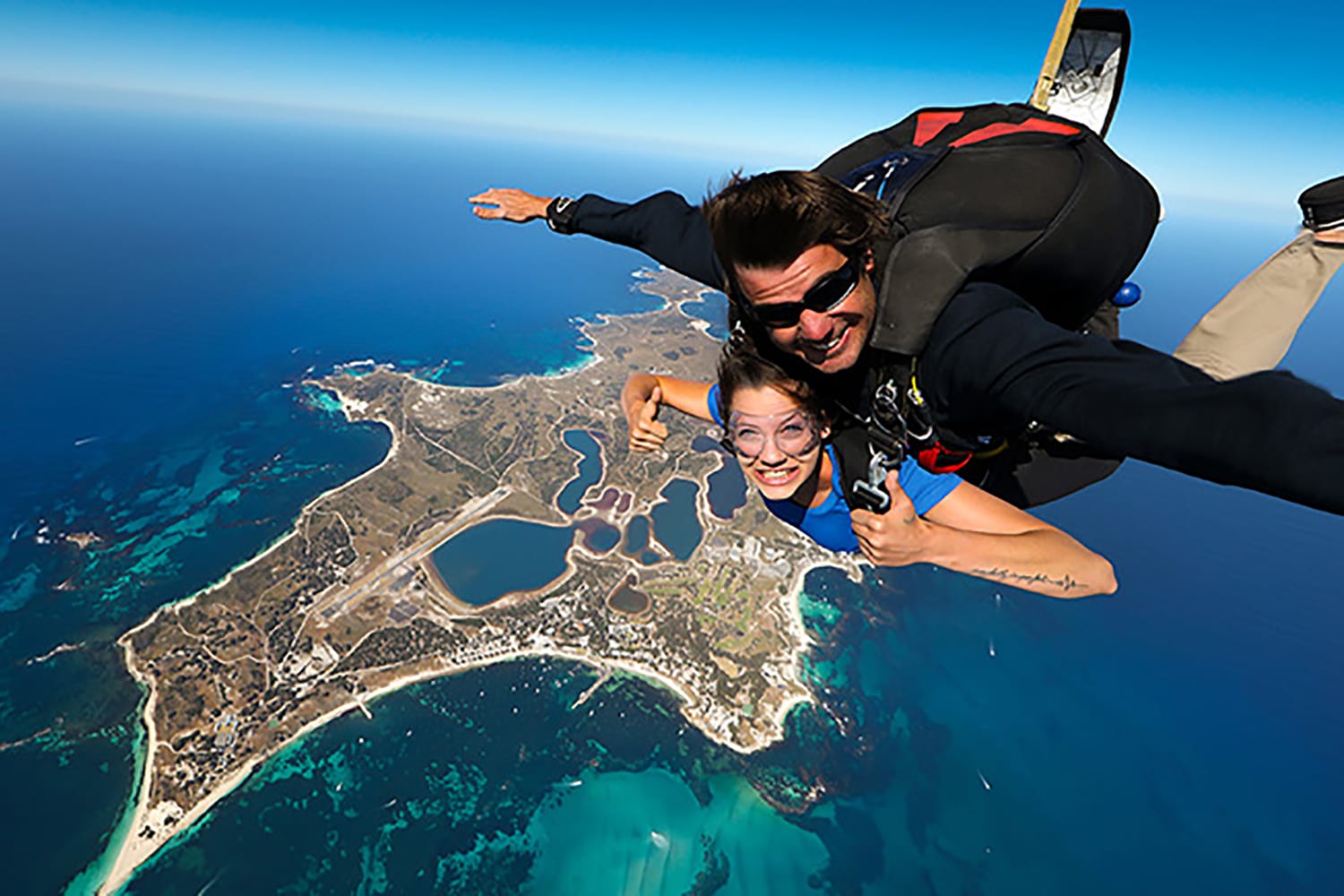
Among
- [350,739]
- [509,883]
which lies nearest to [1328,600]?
[509,883]

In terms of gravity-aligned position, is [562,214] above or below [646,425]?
above

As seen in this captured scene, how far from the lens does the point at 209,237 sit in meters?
66.9

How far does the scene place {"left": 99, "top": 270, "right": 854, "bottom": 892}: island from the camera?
16906 millimetres

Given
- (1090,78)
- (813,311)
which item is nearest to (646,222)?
(813,311)

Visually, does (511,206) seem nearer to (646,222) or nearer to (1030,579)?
(646,222)

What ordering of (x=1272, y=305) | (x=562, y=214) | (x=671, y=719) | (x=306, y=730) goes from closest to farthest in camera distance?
(x=1272, y=305) → (x=562, y=214) → (x=306, y=730) → (x=671, y=719)

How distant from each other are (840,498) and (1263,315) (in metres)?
3.14

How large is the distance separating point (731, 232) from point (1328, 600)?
144 feet

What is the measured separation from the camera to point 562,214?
4.14 m

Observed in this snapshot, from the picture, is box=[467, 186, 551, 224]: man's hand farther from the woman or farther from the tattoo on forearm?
the tattoo on forearm

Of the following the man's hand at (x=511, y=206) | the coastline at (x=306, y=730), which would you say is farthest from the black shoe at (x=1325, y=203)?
the coastline at (x=306, y=730)

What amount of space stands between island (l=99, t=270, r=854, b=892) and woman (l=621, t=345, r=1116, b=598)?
1657 centimetres

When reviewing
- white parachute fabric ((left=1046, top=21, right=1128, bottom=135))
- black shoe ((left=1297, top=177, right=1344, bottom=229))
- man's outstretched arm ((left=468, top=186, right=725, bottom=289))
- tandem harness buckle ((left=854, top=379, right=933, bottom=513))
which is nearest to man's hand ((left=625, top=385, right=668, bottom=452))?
man's outstretched arm ((left=468, top=186, right=725, bottom=289))

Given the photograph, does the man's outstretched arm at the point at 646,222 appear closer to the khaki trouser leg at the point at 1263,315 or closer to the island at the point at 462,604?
the khaki trouser leg at the point at 1263,315
